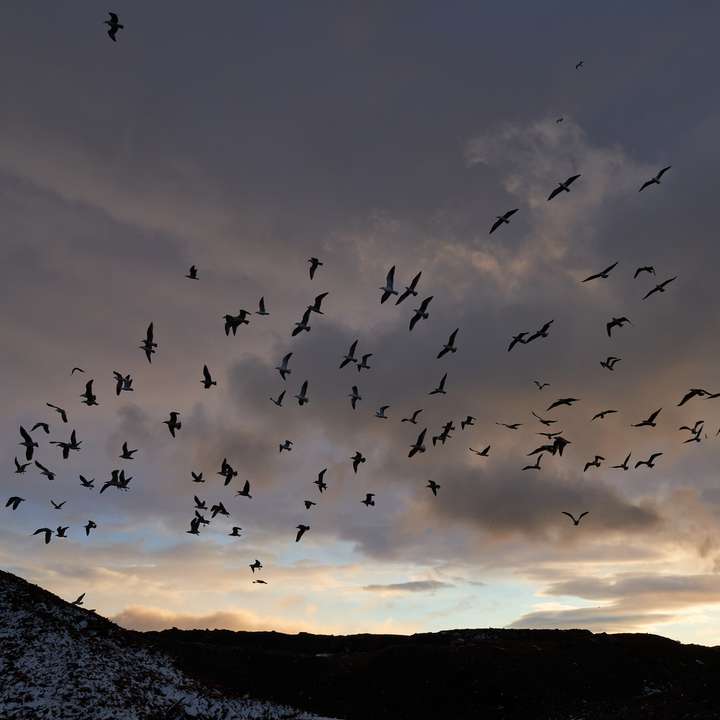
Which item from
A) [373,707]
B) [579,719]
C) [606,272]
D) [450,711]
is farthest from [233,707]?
[606,272]

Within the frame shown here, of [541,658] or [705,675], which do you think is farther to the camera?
[541,658]

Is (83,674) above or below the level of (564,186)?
below

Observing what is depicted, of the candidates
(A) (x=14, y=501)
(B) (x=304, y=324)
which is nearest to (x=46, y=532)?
(A) (x=14, y=501)

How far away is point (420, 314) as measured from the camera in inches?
1368

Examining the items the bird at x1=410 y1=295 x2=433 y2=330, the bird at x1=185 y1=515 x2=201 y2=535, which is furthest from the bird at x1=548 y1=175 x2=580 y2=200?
the bird at x1=185 y1=515 x2=201 y2=535

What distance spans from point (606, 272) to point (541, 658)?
32.9 m

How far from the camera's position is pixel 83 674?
35.8 meters

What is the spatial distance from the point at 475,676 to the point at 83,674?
92.5ft

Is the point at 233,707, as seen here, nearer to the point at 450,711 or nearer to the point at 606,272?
the point at 450,711

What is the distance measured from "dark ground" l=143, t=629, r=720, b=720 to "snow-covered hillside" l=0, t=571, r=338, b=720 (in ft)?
19.8

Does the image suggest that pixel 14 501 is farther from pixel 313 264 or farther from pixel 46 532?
pixel 313 264

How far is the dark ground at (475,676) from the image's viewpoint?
47.4 metres

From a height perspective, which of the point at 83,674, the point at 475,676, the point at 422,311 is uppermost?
the point at 422,311

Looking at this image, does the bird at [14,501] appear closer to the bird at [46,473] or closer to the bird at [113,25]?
the bird at [46,473]
